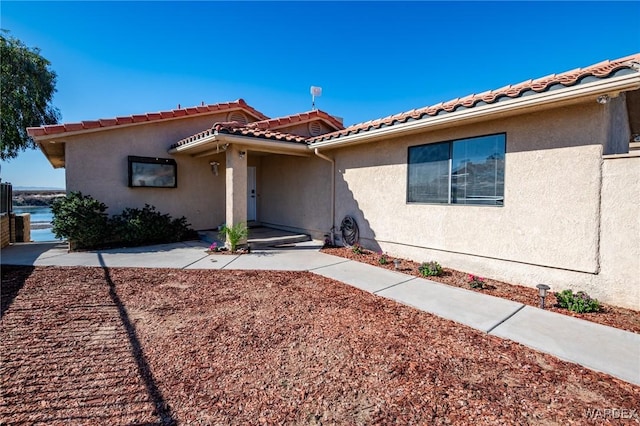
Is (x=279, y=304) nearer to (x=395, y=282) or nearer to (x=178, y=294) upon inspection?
(x=178, y=294)

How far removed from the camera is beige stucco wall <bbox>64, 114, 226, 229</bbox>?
1006 centimetres

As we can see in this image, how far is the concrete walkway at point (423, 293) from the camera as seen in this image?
3.58 metres

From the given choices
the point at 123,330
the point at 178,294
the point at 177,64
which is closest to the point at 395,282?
the point at 178,294

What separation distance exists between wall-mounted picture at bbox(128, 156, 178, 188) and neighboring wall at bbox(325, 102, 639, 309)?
868cm

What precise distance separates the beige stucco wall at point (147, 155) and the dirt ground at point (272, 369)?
6.03 meters

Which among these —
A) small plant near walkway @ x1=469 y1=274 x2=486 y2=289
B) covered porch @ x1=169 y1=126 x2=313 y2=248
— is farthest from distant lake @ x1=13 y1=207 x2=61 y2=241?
small plant near walkway @ x1=469 y1=274 x2=486 y2=289

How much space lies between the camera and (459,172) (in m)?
6.78

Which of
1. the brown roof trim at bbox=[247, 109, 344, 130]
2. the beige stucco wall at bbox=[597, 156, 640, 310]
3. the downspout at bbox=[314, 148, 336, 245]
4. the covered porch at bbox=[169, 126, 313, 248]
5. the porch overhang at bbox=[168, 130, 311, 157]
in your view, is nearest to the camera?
the beige stucco wall at bbox=[597, 156, 640, 310]

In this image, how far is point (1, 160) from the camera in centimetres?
1352

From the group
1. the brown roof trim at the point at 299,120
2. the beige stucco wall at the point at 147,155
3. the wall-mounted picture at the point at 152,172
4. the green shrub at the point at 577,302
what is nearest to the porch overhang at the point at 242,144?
the wall-mounted picture at the point at 152,172

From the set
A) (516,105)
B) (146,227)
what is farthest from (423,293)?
(146,227)

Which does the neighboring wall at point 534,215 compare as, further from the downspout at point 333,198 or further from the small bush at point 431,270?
the downspout at point 333,198

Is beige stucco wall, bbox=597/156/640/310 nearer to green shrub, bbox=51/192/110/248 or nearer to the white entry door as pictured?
the white entry door

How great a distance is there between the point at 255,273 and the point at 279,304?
6.88ft
